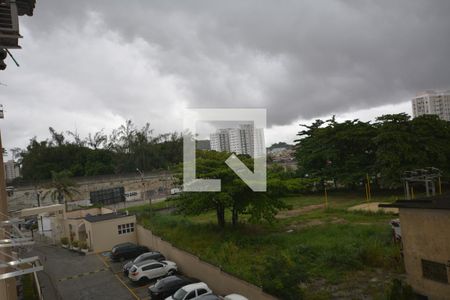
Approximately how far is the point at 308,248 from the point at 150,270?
711 cm

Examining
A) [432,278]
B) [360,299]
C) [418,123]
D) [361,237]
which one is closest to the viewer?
[432,278]

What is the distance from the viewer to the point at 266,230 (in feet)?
62.2

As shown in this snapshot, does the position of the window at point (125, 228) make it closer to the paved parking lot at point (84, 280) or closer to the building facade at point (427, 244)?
the paved parking lot at point (84, 280)

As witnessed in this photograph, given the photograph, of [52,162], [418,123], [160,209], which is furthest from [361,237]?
[52,162]

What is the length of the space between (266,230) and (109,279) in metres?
8.53

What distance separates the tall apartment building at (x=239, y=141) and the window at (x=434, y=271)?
17.3 metres

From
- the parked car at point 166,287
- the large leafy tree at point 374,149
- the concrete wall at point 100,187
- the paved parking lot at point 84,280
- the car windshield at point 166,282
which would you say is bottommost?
the paved parking lot at point 84,280

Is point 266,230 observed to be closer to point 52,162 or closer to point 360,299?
point 360,299

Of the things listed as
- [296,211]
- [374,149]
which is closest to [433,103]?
[374,149]

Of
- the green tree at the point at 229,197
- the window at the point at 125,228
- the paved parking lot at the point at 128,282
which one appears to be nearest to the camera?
the paved parking lot at the point at 128,282

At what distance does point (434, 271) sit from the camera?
8.91m

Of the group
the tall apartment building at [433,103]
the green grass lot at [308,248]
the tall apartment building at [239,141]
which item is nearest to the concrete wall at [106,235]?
the green grass lot at [308,248]

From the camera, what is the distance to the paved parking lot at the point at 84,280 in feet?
47.3

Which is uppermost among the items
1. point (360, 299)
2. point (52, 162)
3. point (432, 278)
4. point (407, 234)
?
point (52, 162)
